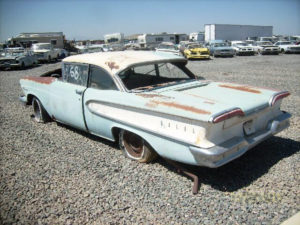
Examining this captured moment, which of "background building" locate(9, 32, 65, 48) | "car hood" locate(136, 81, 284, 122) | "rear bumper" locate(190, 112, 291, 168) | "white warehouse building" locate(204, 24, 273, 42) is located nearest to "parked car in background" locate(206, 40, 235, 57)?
"white warehouse building" locate(204, 24, 273, 42)

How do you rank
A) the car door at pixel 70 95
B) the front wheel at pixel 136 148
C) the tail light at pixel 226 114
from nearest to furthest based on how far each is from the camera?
the tail light at pixel 226 114 → the front wheel at pixel 136 148 → the car door at pixel 70 95

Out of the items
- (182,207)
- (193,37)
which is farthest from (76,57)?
(193,37)

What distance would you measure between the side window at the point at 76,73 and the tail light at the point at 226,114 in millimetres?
2226

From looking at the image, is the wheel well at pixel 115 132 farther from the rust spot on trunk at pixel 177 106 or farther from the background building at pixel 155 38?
the background building at pixel 155 38

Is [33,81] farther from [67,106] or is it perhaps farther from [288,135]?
[288,135]

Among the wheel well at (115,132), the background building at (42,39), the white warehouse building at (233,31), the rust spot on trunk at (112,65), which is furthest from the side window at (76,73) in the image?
the white warehouse building at (233,31)

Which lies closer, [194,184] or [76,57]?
[194,184]

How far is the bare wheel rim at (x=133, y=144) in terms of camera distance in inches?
138

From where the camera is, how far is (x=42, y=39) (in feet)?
108

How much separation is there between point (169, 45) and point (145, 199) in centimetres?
1953

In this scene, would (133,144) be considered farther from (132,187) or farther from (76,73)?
(76,73)

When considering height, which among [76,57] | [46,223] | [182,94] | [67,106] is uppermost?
[76,57]

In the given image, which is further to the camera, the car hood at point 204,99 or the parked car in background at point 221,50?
the parked car in background at point 221,50

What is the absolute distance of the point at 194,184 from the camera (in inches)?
115
